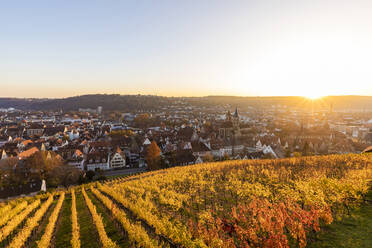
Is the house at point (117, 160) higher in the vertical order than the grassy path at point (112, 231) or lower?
lower

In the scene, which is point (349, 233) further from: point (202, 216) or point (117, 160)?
point (117, 160)

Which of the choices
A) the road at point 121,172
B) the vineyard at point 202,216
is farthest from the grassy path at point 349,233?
the road at point 121,172

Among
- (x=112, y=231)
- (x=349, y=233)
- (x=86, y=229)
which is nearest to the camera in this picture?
(x=349, y=233)

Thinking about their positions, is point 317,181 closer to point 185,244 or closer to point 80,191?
point 185,244

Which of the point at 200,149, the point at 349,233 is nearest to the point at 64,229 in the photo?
the point at 349,233

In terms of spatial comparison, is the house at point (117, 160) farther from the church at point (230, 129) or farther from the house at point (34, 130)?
the house at point (34, 130)

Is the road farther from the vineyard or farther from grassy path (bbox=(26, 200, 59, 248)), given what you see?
grassy path (bbox=(26, 200, 59, 248))

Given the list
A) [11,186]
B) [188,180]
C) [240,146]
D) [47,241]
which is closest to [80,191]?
[188,180]
